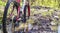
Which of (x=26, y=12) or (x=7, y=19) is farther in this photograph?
(x=26, y=12)

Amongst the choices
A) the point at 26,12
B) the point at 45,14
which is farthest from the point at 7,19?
the point at 45,14

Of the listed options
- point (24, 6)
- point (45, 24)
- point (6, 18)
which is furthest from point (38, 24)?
point (6, 18)

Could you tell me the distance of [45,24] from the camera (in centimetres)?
192

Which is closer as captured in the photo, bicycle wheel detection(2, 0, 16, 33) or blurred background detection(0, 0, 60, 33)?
bicycle wheel detection(2, 0, 16, 33)

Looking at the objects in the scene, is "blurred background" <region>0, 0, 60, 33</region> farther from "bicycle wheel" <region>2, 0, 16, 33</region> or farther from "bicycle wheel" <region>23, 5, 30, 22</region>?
"bicycle wheel" <region>2, 0, 16, 33</region>

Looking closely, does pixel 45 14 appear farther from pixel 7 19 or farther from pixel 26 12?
pixel 7 19

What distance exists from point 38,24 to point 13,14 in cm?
33

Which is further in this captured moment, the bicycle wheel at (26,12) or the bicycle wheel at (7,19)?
the bicycle wheel at (26,12)

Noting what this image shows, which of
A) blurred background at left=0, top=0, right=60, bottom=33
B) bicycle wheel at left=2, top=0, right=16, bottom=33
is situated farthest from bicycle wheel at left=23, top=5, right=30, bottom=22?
bicycle wheel at left=2, top=0, right=16, bottom=33

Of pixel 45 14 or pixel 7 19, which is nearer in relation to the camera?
pixel 7 19

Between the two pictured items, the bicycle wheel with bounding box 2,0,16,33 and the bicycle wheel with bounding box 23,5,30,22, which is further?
the bicycle wheel with bounding box 23,5,30,22

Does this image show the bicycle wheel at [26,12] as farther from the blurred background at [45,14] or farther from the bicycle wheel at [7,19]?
the bicycle wheel at [7,19]

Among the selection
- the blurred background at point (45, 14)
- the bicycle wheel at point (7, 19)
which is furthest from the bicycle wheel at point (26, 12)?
the bicycle wheel at point (7, 19)

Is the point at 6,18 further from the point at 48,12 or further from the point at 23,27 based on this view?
the point at 48,12
